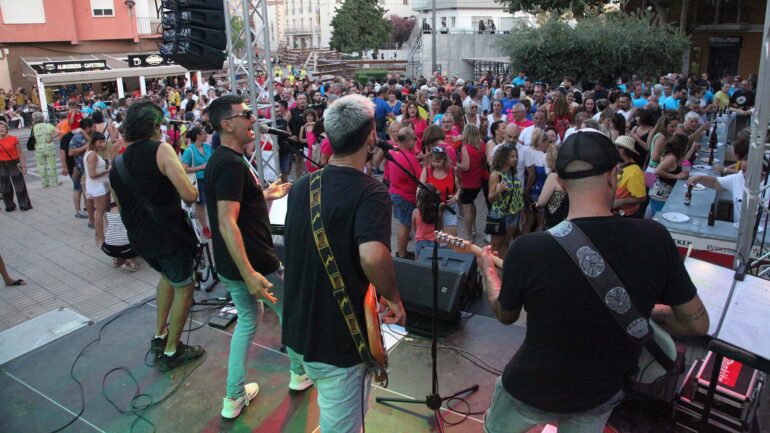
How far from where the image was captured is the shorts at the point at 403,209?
5902 millimetres

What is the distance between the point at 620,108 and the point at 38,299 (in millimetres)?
9628

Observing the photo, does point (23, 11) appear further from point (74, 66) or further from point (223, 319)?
point (223, 319)

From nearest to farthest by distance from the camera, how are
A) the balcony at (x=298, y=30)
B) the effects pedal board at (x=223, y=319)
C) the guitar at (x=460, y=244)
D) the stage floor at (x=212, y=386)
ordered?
1. the guitar at (x=460, y=244)
2. the stage floor at (x=212, y=386)
3. the effects pedal board at (x=223, y=319)
4. the balcony at (x=298, y=30)

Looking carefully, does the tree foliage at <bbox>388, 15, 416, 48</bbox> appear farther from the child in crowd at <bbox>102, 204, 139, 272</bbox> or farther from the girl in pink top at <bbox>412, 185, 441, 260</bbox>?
the girl in pink top at <bbox>412, 185, 441, 260</bbox>

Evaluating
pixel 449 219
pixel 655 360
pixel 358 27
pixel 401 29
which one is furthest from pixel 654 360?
pixel 401 29

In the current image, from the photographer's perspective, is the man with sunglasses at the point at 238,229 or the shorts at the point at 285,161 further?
the shorts at the point at 285,161

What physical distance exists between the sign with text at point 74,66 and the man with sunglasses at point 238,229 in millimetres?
26277

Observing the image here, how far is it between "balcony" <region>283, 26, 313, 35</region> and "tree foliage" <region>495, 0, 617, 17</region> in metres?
57.6

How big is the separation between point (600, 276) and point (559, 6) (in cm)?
2448

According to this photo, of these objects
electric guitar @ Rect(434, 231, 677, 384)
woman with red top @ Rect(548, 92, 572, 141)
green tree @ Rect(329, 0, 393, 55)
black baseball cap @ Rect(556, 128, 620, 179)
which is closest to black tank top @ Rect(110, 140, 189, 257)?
black baseball cap @ Rect(556, 128, 620, 179)

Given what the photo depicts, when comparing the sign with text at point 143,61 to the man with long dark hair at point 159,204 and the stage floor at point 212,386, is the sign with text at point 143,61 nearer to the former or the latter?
the stage floor at point 212,386

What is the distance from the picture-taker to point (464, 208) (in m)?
6.60

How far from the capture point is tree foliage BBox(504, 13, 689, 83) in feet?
60.8

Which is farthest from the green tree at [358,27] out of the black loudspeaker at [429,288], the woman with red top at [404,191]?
the black loudspeaker at [429,288]
